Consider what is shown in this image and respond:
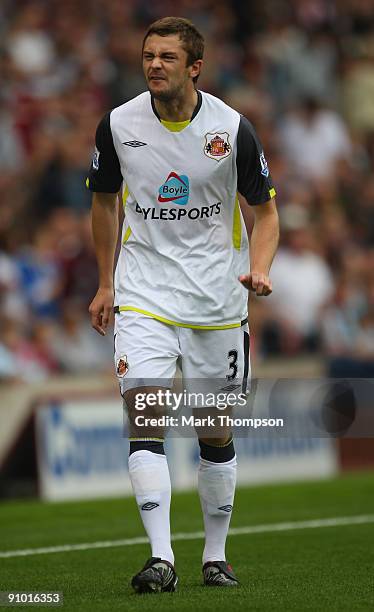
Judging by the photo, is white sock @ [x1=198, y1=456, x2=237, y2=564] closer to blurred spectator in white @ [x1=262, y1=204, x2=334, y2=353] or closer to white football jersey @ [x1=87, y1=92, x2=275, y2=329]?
white football jersey @ [x1=87, y1=92, x2=275, y2=329]

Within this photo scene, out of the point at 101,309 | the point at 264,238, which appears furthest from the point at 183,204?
the point at 101,309

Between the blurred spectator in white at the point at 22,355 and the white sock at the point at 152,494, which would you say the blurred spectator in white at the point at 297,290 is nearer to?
the blurred spectator in white at the point at 22,355

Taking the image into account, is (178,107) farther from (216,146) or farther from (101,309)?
(101,309)

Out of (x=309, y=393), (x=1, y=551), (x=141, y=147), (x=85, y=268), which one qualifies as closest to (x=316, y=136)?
(x=85, y=268)

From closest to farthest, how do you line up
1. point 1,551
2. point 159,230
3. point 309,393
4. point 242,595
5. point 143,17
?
point 242,595 → point 159,230 → point 1,551 → point 309,393 → point 143,17

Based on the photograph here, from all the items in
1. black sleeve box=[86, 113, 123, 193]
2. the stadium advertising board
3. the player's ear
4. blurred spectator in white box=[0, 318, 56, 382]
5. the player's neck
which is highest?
the player's ear

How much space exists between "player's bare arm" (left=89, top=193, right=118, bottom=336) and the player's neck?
50 cm

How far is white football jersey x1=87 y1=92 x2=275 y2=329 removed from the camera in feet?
20.9

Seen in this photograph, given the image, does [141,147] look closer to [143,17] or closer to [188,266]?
[188,266]

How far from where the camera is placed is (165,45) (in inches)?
246

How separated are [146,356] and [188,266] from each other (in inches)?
19.3

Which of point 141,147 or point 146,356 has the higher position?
point 141,147

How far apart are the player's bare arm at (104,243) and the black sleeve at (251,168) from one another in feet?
2.11

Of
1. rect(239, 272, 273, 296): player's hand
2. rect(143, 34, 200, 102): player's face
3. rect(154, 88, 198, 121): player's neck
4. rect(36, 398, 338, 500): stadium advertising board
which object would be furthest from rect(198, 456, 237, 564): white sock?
rect(36, 398, 338, 500): stadium advertising board
